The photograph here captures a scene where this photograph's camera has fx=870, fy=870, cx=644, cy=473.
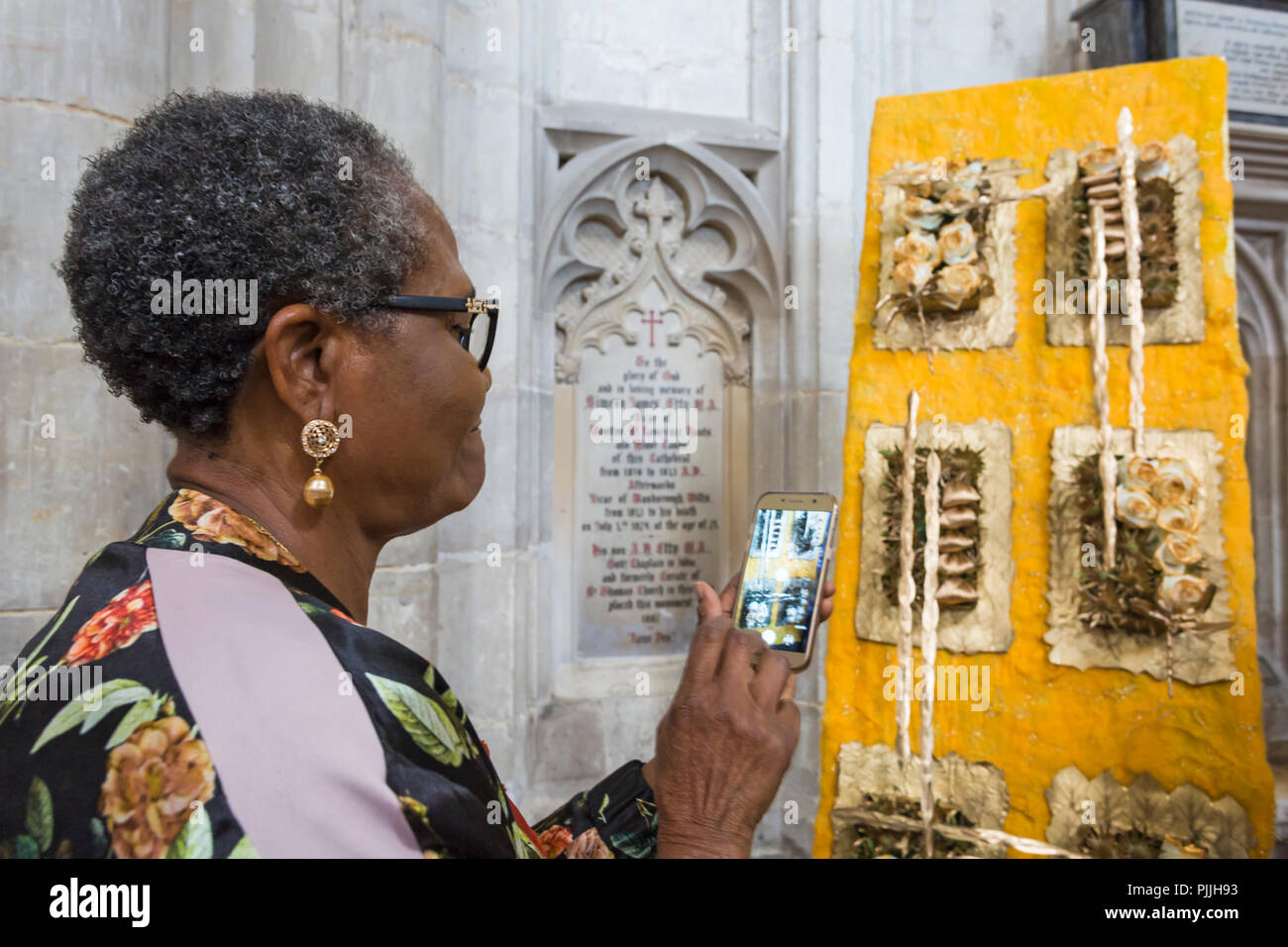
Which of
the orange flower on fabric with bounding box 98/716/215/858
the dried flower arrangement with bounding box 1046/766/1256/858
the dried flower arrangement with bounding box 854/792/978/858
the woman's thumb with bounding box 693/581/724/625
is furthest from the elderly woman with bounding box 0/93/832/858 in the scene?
the dried flower arrangement with bounding box 1046/766/1256/858

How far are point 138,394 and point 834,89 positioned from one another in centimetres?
298

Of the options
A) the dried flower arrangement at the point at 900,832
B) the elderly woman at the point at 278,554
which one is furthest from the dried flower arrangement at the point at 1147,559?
the elderly woman at the point at 278,554

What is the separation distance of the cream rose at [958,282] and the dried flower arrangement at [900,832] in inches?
45.8

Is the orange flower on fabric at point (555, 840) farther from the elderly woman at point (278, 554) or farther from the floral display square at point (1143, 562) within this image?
the floral display square at point (1143, 562)

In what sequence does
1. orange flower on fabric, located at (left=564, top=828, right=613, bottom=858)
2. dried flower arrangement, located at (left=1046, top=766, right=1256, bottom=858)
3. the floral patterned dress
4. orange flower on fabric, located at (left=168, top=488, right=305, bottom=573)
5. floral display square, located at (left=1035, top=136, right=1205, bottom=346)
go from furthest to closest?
floral display square, located at (left=1035, top=136, right=1205, bottom=346) < dried flower arrangement, located at (left=1046, top=766, right=1256, bottom=858) < orange flower on fabric, located at (left=564, top=828, right=613, bottom=858) < orange flower on fabric, located at (left=168, top=488, right=305, bottom=573) < the floral patterned dress

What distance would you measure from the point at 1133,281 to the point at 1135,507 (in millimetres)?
488

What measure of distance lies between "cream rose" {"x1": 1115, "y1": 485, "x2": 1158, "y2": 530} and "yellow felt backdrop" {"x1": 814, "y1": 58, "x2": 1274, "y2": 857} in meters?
0.15

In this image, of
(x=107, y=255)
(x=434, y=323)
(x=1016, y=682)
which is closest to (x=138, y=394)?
→ (x=107, y=255)

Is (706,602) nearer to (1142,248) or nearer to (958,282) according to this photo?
(958,282)

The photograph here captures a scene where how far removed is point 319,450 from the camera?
938 mm

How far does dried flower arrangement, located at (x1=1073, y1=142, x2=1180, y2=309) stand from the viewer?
189cm

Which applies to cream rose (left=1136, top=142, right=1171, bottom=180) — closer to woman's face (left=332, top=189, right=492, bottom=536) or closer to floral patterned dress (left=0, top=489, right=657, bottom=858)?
woman's face (left=332, top=189, right=492, bottom=536)

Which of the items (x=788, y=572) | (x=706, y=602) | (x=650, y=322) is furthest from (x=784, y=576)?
(x=650, y=322)

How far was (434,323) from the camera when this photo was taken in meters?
0.98
